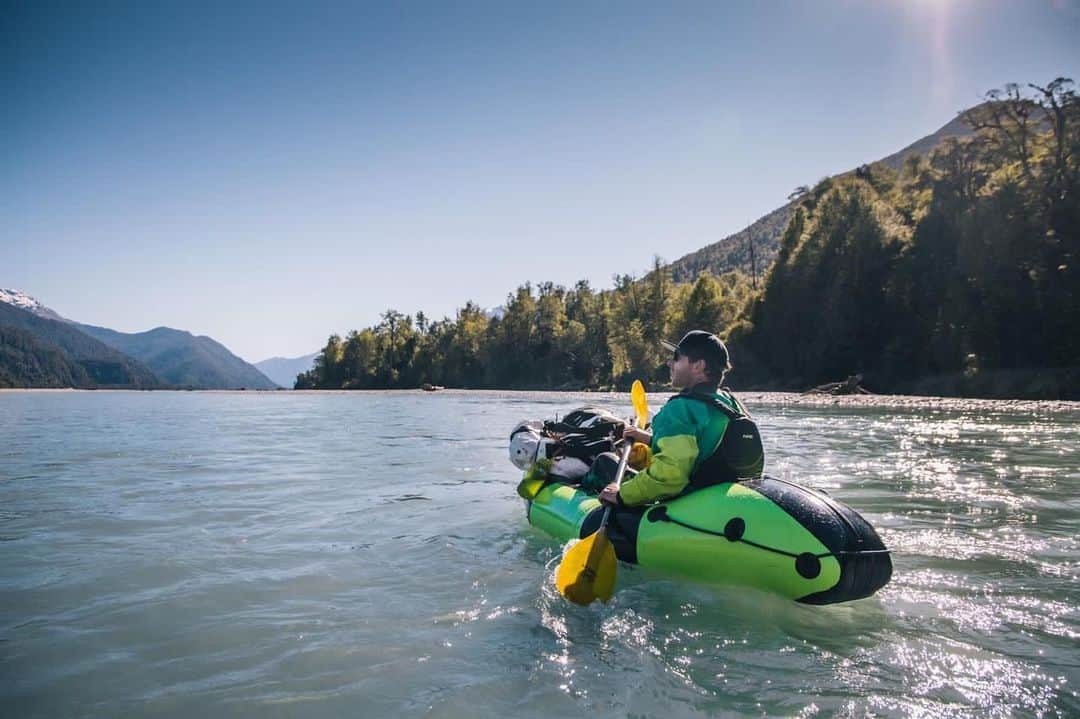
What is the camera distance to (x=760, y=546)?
4711 millimetres

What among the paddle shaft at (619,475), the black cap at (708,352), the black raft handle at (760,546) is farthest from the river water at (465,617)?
the black cap at (708,352)

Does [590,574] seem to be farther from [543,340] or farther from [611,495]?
[543,340]

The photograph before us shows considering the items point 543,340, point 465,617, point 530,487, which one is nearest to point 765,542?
point 465,617

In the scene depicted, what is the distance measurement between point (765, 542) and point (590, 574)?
1296 millimetres

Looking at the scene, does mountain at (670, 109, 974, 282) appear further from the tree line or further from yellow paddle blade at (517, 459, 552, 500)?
yellow paddle blade at (517, 459, 552, 500)

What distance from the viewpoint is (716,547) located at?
16.0 feet

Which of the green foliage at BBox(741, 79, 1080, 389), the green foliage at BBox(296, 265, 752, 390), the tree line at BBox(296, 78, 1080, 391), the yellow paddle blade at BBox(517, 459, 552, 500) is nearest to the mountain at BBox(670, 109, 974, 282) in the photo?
the green foliage at BBox(296, 265, 752, 390)

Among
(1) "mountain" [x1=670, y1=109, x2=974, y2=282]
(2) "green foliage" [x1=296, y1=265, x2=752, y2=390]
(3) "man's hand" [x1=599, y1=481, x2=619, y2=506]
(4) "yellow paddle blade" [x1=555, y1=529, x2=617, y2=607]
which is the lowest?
(4) "yellow paddle blade" [x1=555, y1=529, x2=617, y2=607]

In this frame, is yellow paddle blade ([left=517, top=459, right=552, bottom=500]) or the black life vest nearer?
the black life vest

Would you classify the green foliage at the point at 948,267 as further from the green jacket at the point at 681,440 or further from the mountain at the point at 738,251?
the mountain at the point at 738,251

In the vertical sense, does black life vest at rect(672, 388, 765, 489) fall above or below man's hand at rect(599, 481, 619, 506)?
above

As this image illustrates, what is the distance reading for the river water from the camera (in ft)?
11.8

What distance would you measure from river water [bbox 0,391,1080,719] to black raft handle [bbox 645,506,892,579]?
1.28ft

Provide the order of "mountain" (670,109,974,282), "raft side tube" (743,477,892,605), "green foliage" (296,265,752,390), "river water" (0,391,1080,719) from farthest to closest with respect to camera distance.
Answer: "mountain" (670,109,974,282)
"green foliage" (296,265,752,390)
"raft side tube" (743,477,892,605)
"river water" (0,391,1080,719)
